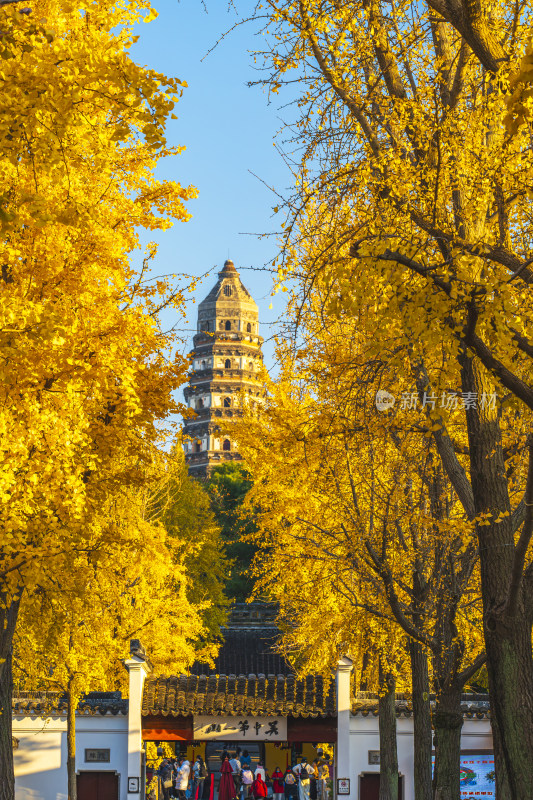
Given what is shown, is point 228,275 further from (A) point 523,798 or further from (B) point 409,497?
Answer: (A) point 523,798

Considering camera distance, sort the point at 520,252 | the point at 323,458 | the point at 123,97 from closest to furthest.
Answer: the point at 123,97
the point at 520,252
the point at 323,458

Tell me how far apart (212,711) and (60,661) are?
3612mm

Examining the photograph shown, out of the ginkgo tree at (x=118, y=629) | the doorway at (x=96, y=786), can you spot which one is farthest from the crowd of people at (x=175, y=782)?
the doorway at (x=96, y=786)

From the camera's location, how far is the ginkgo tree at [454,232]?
547cm

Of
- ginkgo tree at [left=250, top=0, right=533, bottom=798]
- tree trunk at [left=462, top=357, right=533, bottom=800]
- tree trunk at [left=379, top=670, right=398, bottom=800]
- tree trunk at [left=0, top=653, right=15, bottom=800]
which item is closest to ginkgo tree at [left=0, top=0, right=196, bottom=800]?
tree trunk at [left=0, top=653, right=15, bottom=800]

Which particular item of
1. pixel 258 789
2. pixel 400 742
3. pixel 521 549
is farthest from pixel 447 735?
pixel 258 789

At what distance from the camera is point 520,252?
8391mm

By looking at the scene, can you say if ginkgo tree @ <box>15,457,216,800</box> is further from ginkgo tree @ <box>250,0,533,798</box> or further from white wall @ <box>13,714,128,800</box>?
ginkgo tree @ <box>250,0,533,798</box>

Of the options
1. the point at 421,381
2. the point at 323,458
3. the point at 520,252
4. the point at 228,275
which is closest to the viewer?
the point at 520,252

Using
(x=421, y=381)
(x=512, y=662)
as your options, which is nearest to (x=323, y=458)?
(x=421, y=381)

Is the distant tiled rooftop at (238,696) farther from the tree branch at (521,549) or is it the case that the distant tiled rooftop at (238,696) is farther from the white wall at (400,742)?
the tree branch at (521,549)

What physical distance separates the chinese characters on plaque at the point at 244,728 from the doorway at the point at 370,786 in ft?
7.30

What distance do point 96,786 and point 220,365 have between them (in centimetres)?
4912

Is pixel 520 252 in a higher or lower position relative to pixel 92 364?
higher
